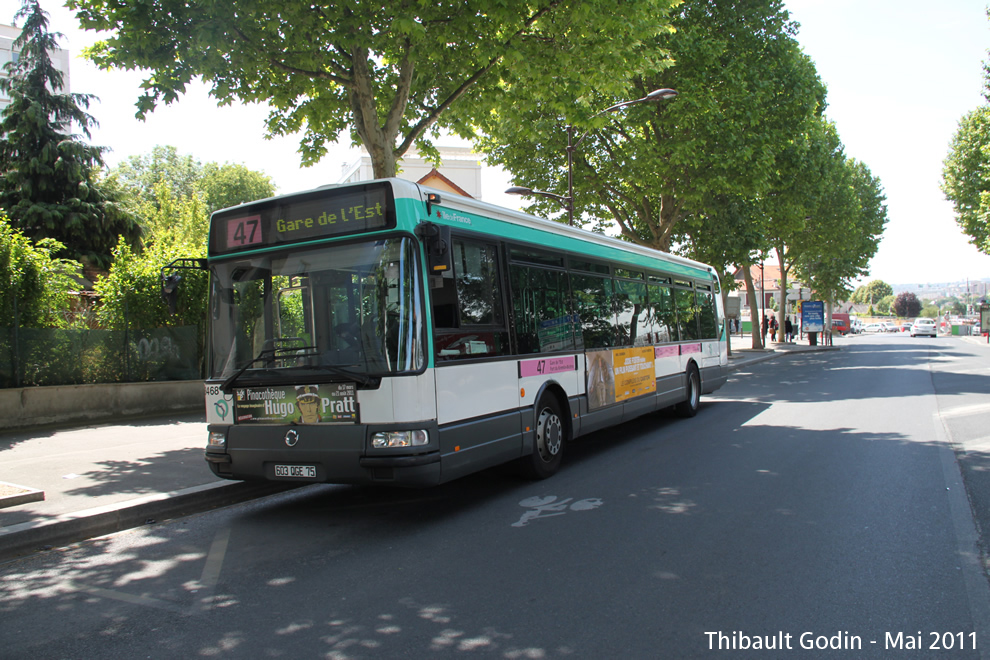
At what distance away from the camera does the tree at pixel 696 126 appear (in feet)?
72.8

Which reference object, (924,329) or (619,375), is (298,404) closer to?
(619,375)

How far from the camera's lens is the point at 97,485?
748cm

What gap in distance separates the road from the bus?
24.5 inches

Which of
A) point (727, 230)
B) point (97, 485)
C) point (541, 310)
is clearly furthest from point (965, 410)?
point (97, 485)

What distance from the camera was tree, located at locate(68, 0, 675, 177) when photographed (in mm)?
10055

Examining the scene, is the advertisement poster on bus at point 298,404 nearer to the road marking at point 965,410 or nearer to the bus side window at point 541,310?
the bus side window at point 541,310

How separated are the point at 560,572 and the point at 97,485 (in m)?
5.44

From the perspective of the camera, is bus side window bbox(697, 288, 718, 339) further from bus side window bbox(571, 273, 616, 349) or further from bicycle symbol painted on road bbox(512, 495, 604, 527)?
bicycle symbol painted on road bbox(512, 495, 604, 527)

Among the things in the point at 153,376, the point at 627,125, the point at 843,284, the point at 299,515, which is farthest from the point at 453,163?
the point at 299,515

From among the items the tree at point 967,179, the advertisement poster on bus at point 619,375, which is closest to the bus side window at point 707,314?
the advertisement poster on bus at point 619,375

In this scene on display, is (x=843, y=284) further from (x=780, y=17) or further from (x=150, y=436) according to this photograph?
(x=150, y=436)

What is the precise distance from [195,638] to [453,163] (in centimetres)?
6992

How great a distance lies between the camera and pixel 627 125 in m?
24.2

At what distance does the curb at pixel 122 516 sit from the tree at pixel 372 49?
6.16 metres
